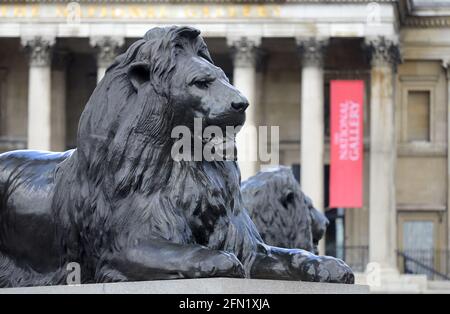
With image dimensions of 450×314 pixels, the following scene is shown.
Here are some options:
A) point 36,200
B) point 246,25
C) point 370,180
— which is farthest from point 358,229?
point 36,200

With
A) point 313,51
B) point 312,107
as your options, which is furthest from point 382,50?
point 312,107

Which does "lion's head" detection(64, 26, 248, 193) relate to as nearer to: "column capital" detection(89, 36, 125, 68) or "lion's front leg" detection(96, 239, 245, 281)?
"lion's front leg" detection(96, 239, 245, 281)

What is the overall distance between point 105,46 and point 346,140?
8078 millimetres

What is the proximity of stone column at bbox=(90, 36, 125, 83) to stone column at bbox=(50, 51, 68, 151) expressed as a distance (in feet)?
7.29

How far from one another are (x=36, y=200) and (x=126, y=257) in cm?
98

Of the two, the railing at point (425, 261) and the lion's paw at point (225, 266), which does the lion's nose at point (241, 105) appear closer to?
the lion's paw at point (225, 266)

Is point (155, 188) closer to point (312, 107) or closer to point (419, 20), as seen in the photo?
point (312, 107)

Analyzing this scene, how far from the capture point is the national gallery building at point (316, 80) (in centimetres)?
5938

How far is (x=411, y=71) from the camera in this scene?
208ft

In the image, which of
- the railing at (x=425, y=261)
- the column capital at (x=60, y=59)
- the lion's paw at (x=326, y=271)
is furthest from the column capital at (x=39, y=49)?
the lion's paw at (x=326, y=271)

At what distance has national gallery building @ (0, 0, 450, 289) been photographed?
5938 centimetres

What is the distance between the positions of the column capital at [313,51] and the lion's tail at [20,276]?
1981 inches

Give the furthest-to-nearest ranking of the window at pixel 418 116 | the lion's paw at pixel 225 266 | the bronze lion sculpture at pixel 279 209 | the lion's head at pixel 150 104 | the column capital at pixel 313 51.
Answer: the window at pixel 418 116, the column capital at pixel 313 51, the bronze lion sculpture at pixel 279 209, the lion's head at pixel 150 104, the lion's paw at pixel 225 266
